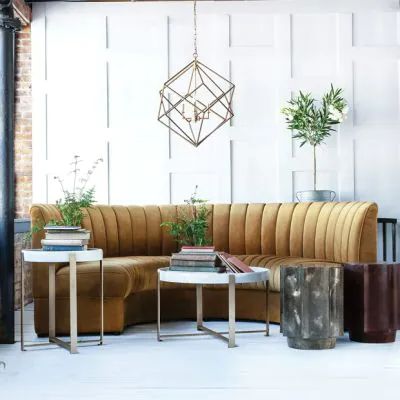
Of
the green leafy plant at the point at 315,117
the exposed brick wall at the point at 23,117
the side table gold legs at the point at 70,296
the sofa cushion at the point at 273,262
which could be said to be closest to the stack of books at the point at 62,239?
the side table gold legs at the point at 70,296

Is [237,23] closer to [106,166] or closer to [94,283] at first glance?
[106,166]

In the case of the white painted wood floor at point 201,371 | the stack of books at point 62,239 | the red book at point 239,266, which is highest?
the stack of books at point 62,239

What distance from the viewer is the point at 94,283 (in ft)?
15.5

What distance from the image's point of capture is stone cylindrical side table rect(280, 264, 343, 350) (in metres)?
4.09

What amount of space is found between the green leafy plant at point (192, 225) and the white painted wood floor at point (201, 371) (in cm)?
97

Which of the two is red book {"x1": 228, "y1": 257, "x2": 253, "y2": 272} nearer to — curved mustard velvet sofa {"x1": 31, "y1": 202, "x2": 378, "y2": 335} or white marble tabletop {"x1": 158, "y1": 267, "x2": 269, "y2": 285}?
white marble tabletop {"x1": 158, "y1": 267, "x2": 269, "y2": 285}

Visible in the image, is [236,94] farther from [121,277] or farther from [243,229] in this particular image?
[121,277]

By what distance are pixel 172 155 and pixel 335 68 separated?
178cm

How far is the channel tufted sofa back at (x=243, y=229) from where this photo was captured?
5.37m

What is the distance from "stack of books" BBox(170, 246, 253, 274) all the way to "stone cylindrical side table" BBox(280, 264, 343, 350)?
357 millimetres

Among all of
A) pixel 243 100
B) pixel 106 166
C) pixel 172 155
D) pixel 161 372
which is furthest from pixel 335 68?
pixel 161 372

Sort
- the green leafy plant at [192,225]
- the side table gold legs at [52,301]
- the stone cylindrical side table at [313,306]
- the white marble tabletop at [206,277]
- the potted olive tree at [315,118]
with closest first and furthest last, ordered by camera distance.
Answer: the stone cylindrical side table at [313,306] → the white marble tabletop at [206,277] → the side table gold legs at [52,301] → the green leafy plant at [192,225] → the potted olive tree at [315,118]

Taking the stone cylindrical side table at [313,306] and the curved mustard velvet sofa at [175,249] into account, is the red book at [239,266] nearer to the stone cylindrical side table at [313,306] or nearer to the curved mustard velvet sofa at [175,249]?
the stone cylindrical side table at [313,306]

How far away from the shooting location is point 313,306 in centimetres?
408
